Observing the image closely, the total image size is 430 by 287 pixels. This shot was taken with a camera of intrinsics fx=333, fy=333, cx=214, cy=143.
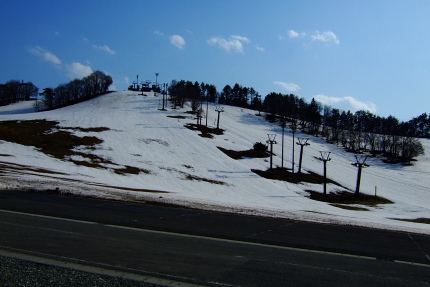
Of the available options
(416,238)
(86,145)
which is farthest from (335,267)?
(86,145)

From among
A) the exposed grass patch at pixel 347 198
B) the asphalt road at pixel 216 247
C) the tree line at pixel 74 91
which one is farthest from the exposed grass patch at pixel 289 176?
the tree line at pixel 74 91

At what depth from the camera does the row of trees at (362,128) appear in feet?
450

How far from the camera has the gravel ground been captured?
703 centimetres

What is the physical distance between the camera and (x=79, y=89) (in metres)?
192

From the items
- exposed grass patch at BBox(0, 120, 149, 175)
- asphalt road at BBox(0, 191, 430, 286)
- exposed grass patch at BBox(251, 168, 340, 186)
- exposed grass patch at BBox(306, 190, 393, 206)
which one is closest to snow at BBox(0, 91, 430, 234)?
exposed grass patch at BBox(0, 120, 149, 175)

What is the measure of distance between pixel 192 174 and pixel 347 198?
29690 mm

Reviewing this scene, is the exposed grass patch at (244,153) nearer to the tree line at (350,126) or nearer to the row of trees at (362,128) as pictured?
the tree line at (350,126)

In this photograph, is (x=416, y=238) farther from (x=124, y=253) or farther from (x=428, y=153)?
(x=428, y=153)

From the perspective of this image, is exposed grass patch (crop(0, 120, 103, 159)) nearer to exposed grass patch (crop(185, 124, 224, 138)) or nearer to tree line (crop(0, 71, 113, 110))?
exposed grass patch (crop(185, 124, 224, 138))

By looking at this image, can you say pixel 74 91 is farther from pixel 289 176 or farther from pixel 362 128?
pixel 362 128

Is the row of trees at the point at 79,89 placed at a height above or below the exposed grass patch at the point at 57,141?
above

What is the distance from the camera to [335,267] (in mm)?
9578

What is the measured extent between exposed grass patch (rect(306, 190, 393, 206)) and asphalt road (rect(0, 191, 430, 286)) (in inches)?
1789

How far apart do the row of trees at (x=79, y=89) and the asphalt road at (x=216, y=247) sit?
17587cm
